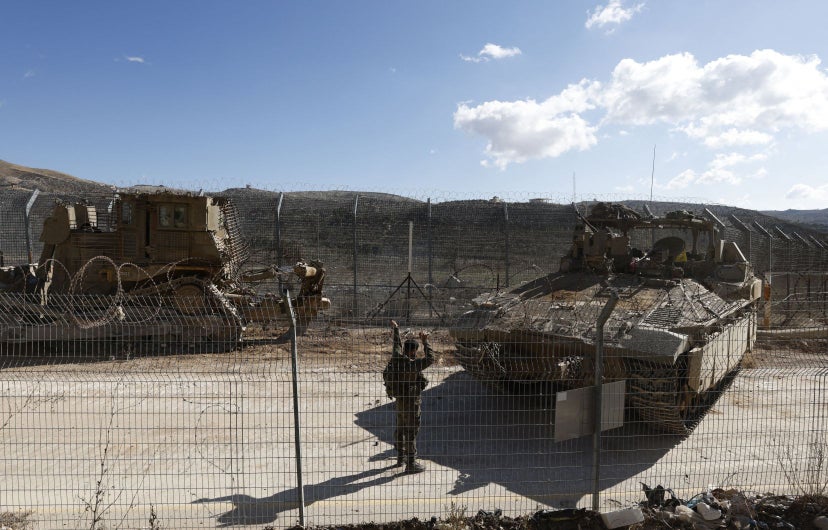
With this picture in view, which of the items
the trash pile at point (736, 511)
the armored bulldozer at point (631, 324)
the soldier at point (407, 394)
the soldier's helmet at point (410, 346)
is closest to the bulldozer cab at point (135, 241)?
the armored bulldozer at point (631, 324)

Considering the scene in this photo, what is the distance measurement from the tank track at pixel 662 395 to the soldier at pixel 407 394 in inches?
77.4

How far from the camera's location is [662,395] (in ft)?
18.0

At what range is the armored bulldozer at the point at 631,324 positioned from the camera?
556cm

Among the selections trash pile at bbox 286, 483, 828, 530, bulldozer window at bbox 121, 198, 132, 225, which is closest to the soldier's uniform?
trash pile at bbox 286, 483, 828, 530

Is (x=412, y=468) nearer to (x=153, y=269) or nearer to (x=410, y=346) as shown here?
(x=410, y=346)

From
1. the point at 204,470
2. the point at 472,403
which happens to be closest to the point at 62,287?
the point at 204,470

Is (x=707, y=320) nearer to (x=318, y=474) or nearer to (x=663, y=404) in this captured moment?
(x=663, y=404)

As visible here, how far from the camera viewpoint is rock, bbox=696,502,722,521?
404 cm

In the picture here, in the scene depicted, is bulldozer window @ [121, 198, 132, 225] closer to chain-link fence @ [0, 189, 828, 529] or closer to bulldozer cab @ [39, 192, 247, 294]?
bulldozer cab @ [39, 192, 247, 294]

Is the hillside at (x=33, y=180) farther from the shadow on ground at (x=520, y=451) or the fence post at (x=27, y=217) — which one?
the shadow on ground at (x=520, y=451)

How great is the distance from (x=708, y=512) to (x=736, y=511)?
27cm

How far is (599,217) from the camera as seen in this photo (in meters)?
9.32

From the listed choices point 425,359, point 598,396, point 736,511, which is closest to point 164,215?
point 425,359

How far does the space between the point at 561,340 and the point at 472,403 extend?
188 centimetres
